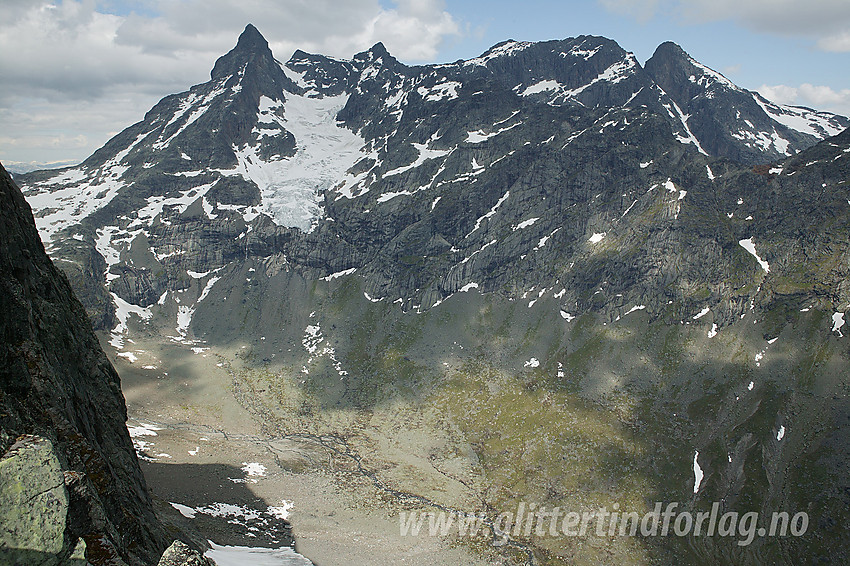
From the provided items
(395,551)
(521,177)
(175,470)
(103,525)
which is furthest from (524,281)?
(103,525)

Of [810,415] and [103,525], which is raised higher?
[810,415]

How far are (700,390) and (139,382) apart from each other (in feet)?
426

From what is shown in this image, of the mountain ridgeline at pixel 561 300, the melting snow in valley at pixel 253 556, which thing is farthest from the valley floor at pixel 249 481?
the mountain ridgeline at pixel 561 300

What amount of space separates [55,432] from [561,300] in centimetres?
12933

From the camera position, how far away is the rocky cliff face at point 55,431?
12.4 m

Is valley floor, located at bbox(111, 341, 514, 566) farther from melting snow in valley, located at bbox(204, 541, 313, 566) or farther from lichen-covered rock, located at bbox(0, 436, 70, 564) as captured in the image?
lichen-covered rock, located at bbox(0, 436, 70, 564)

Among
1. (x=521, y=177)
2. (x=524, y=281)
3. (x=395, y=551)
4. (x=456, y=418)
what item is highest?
(x=521, y=177)

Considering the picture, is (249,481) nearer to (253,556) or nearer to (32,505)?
(253,556)

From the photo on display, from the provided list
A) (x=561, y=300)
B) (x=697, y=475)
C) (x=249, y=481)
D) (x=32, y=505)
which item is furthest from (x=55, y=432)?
(x=561, y=300)

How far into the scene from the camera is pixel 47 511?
12508 mm

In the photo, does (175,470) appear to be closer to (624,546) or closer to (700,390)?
(624,546)

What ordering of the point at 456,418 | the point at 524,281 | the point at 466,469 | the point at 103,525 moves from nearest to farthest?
1. the point at 103,525
2. the point at 466,469
3. the point at 456,418
4. the point at 524,281

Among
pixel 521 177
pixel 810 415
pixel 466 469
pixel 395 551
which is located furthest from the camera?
pixel 521 177

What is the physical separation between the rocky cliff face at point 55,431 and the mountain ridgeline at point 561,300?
223 feet
